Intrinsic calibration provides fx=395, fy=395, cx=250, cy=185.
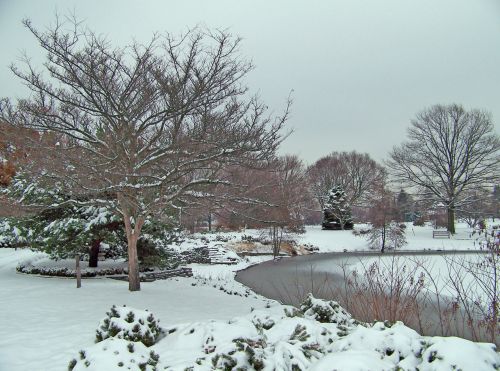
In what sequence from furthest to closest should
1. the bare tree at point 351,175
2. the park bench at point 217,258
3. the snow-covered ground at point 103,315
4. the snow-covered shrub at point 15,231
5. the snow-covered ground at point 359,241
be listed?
the bare tree at point 351,175 → the snow-covered ground at point 359,241 → the park bench at point 217,258 → the snow-covered shrub at point 15,231 → the snow-covered ground at point 103,315

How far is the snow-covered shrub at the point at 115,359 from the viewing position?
3611mm

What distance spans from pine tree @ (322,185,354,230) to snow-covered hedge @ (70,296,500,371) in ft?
117

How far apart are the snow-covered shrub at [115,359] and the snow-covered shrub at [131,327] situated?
87cm

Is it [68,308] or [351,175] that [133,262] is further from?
[351,175]

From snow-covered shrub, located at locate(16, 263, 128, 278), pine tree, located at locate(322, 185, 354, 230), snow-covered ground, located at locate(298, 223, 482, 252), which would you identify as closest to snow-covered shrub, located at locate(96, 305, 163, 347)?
snow-covered shrub, located at locate(16, 263, 128, 278)

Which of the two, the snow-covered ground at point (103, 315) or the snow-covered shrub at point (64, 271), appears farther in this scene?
the snow-covered shrub at point (64, 271)

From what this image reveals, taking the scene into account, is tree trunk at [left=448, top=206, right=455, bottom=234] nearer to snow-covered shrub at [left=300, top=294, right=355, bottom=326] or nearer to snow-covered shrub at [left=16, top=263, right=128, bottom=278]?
snow-covered shrub at [left=16, top=263, right=128, bottom=278]

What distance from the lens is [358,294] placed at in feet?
19.9

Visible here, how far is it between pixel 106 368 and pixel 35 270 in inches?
458

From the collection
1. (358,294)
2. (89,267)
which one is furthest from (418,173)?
(358,294)

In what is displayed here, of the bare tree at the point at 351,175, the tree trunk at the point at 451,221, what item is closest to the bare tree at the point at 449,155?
the tree trunk at the point at 451,221

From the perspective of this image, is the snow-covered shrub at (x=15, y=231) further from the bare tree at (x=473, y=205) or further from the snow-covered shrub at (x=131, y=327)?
the bare tree at (x=473, y=205)

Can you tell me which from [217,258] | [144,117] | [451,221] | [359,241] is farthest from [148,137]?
[451,221]

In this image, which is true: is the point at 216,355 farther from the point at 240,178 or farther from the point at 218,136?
the point at 240,178
